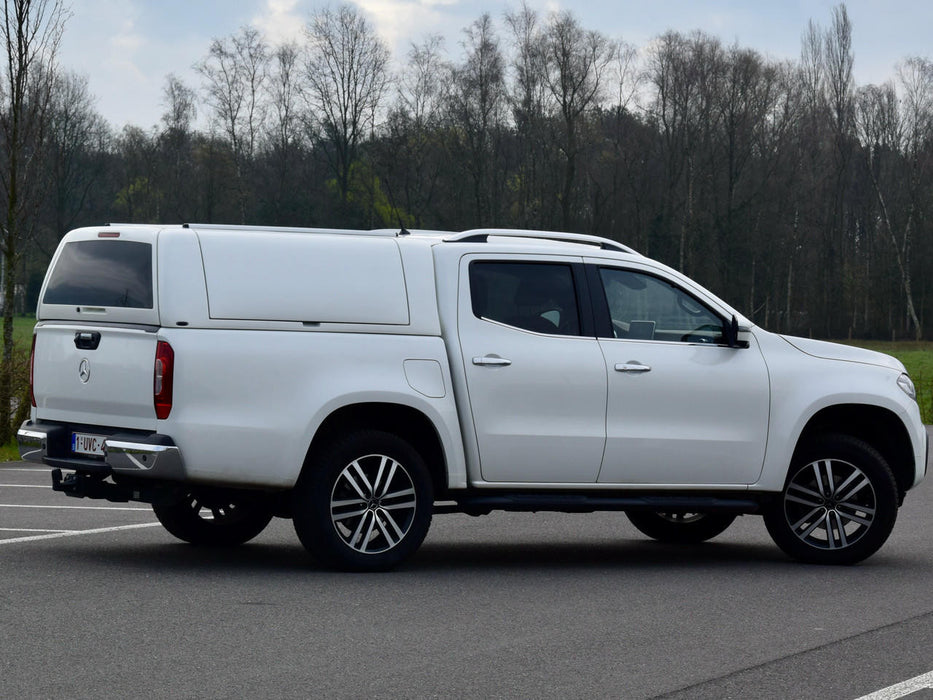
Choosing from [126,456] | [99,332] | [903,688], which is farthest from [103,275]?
[903,688]

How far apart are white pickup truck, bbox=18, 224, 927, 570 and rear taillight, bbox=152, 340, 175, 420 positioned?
0.02 m

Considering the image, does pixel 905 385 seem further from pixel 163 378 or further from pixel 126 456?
pixel 126 456

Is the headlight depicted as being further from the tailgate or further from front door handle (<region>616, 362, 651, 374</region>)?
the tailgate

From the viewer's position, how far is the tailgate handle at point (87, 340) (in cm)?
852

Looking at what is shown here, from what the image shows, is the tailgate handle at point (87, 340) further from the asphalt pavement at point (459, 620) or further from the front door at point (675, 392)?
the front door at point (675, 392)

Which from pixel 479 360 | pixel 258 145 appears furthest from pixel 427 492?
pixel 258 145

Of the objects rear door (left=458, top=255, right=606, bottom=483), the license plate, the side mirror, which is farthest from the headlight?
the license plate

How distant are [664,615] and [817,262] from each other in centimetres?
7242

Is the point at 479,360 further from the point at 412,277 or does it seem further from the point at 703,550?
the point at 703,550

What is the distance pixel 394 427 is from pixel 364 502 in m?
0.58

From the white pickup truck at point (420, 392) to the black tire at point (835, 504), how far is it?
0.02 m

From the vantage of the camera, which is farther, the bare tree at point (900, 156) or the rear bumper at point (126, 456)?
the bare tree at point (900, 156)

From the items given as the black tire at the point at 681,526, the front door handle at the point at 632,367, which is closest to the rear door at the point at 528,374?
the front door handle at the point at 632,367

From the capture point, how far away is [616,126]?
68125mm
